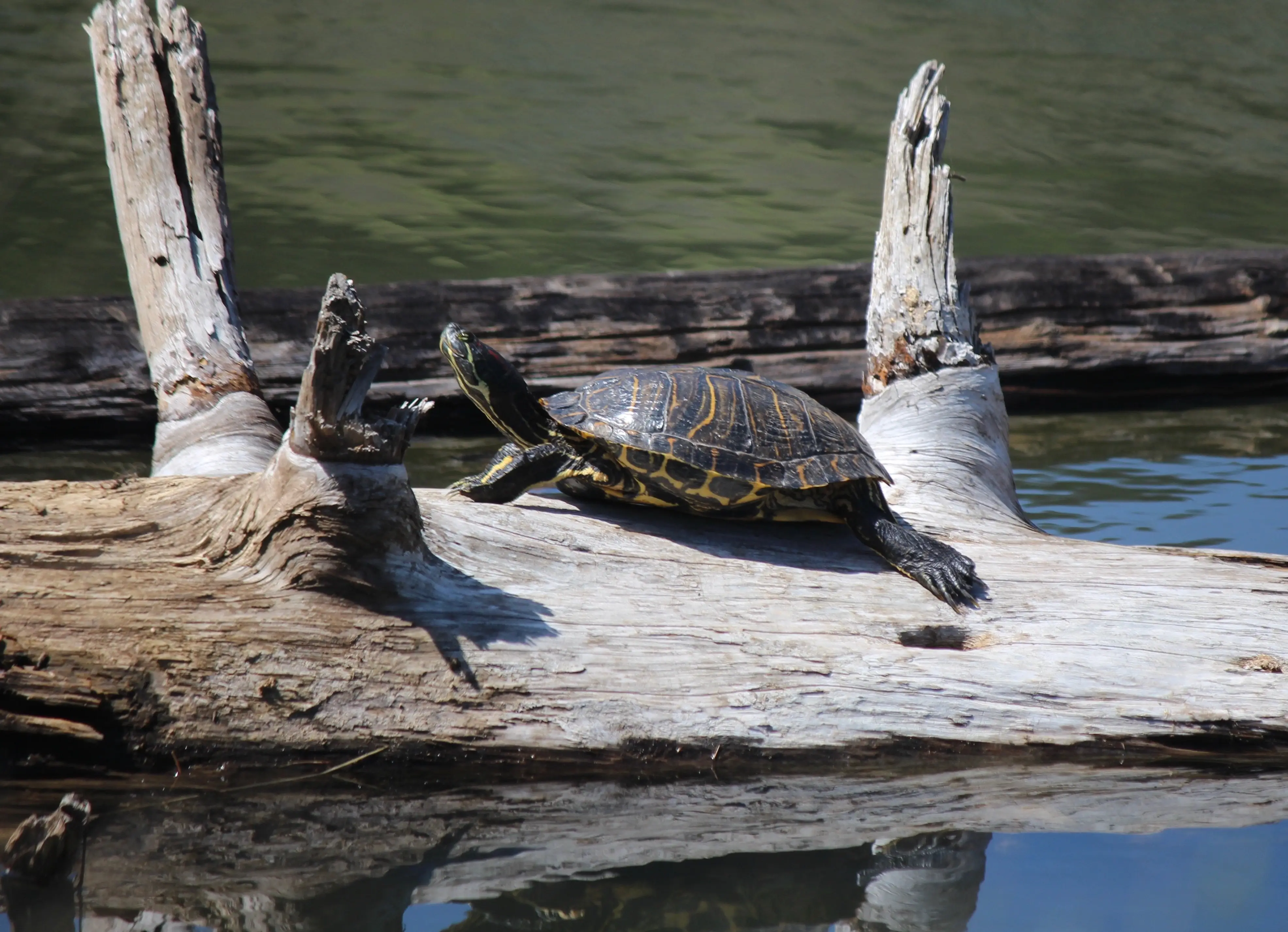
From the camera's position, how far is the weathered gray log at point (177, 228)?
331 cm

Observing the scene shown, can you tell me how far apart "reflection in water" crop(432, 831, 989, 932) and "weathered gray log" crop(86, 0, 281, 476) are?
1.73 metres

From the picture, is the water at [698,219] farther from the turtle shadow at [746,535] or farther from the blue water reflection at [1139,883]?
the turtle shadow at [746,535]

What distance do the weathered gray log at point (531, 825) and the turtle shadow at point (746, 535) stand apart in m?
0.56

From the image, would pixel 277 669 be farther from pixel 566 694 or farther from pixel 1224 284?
pixel 1224 284

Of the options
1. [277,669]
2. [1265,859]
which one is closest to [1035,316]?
[1265,859]

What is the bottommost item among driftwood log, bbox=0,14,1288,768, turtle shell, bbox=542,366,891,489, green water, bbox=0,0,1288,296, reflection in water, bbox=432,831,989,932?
reflection in water, bbox=432,831,989,932

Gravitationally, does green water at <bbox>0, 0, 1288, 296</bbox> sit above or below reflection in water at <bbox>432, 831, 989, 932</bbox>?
above

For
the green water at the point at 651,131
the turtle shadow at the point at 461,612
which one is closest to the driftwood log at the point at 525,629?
the turtle shadow at the point at 461,612

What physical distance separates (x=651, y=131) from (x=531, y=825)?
8664mm

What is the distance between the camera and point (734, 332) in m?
4.96

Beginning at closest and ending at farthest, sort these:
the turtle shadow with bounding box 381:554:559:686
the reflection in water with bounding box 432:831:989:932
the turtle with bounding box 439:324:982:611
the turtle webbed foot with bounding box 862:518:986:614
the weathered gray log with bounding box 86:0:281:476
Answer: the reflection in water with bounding box 432:831:989:932 → the turtle shadow with bounding box 381:554:559:686 → the turtle webbed foot with bounding box 862:518:986:614 → the turtle with bounding box 439:324:982:611 → the weathered gray log with bounding box 86:0:281:476

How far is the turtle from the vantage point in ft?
9.02

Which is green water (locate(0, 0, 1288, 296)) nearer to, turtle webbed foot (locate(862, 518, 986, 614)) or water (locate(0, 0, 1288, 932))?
water (locate(0, 0, 1288, 932))

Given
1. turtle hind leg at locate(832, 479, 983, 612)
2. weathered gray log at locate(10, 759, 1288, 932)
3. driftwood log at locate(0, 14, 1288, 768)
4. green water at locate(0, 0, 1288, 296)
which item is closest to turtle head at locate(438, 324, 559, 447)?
driftwood log at locate(0, 14, 1288, 768)
